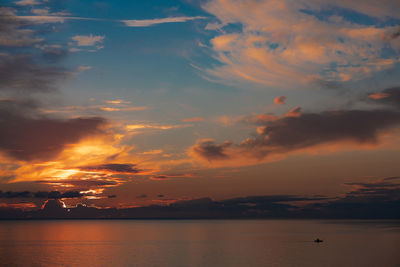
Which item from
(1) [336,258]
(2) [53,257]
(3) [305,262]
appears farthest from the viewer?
(2) [53,257]

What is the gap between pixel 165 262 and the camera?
132625 millimetres

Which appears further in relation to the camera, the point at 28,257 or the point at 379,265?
the point at 28,257

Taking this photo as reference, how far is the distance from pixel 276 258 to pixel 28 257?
94.1 meters

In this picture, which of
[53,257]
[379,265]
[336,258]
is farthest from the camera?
[53,257]

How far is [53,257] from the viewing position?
154000 millimetres

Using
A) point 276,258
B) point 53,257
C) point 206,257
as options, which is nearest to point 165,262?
point 206,257

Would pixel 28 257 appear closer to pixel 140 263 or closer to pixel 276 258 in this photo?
pixel 140 263

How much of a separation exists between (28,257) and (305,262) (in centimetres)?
10351

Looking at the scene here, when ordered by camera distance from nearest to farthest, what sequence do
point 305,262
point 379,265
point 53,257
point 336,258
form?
1. point 379,265
2. point 305,262
3. point 336,258
4. point 53,257

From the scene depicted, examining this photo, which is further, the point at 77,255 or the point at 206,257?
the point at 77,255

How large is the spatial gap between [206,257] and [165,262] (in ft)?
64.3

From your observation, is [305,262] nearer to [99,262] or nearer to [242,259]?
[242,259]

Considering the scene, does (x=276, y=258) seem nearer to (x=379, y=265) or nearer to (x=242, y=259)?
(x=242, y=259)

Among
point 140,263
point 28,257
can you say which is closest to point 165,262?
point 140,263
